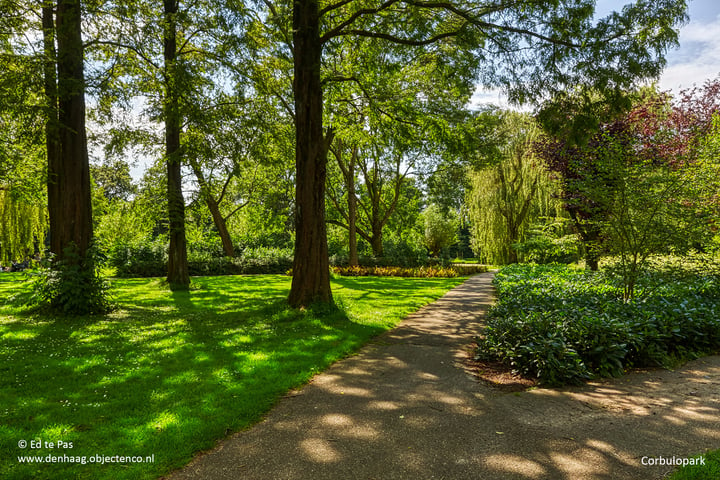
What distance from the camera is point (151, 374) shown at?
464 cm

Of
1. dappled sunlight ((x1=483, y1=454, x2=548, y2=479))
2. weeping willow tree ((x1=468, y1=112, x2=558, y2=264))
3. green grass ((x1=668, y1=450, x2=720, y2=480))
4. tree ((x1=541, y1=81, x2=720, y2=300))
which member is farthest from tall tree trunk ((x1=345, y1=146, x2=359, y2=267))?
green grass ((x1=668, y1=450, x2=720, y2=480))

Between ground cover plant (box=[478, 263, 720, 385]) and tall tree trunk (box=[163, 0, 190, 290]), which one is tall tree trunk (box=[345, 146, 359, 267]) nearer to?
tall tree trunk (box=[163, 0, 190, 290])

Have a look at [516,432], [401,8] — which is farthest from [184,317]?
[401,8]

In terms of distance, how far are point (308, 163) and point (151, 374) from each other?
5589 mm

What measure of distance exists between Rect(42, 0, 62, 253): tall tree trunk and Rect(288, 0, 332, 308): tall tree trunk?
18.0 ft

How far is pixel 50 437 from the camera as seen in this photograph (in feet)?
9.81

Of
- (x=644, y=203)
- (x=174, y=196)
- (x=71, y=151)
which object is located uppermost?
(x=71, y=151)

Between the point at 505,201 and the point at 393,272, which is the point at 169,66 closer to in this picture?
the point at 393,272

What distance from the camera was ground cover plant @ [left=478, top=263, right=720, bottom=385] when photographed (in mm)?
4639

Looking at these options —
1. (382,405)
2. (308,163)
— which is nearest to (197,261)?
(308,163)

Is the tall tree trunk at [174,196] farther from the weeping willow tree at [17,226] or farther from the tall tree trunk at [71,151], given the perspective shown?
the weeping willow tree at [17,226]

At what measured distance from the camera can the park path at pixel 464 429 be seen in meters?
2.65

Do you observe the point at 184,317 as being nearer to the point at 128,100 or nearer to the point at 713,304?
the point at 128,100

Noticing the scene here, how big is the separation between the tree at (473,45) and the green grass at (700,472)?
6.73 metres
